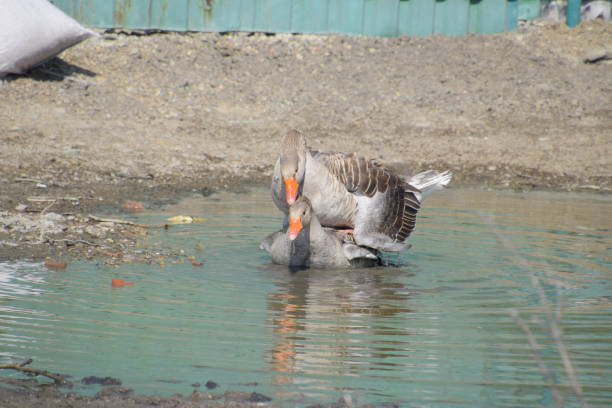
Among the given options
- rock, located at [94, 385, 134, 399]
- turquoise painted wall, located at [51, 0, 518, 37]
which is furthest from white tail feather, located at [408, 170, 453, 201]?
turquoise painted wall, located at [51, 0, 518, 37]

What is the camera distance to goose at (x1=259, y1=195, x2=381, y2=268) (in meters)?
7.36

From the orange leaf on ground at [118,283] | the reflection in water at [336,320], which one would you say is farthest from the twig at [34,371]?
the orange leaf on ground at [118,283]

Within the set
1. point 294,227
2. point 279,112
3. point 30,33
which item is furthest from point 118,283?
point 279,112

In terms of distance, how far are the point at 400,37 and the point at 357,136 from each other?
4.63 m

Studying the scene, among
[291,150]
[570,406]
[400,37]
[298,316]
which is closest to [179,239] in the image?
[291,150]

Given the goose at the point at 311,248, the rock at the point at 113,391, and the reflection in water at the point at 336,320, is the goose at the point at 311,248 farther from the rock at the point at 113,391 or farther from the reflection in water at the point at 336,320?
the rock at the point at 113,391

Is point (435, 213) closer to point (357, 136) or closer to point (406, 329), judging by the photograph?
point (357, 136)

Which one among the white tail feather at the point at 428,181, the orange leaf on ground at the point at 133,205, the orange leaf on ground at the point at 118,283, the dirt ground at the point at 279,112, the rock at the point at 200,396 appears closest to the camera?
the rock at the point at 200,396

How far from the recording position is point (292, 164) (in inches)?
279

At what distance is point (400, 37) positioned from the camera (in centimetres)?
1745

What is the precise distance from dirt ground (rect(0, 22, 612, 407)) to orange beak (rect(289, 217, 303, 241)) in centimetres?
178

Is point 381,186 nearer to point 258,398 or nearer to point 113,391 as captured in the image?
point 258,398

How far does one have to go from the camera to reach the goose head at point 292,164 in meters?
7.07

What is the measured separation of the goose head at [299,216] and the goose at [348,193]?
0.26ft
